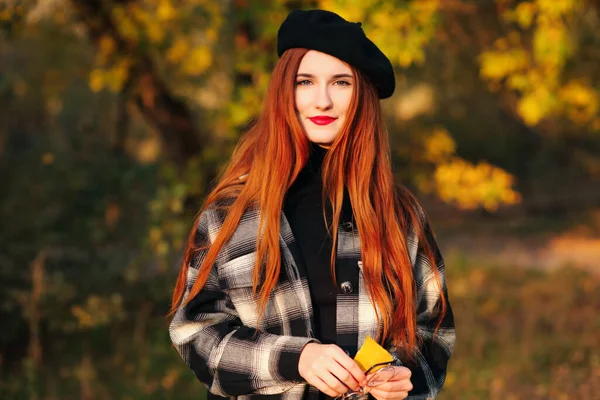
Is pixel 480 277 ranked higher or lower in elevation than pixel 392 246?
lower

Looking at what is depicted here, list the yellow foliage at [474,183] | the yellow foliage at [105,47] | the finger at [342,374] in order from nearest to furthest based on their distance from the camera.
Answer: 1. the finger at [342,374]
2. the yellow foliage at [474,183]
3. the yellow foliage at [105,47]

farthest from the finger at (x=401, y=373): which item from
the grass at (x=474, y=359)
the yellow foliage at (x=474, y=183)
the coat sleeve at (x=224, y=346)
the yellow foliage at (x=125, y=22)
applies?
the yellow foliage at (x=125, y=22)

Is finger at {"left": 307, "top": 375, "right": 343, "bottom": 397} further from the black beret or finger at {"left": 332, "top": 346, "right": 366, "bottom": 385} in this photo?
the black beret

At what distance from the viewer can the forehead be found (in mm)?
2158

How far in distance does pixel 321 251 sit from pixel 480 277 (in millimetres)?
9185

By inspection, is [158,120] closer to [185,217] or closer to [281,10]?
[185,217]

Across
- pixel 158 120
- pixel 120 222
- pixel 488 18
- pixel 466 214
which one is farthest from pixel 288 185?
pixel 466 214

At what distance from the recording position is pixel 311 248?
85.3 inches

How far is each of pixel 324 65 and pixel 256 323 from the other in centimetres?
69

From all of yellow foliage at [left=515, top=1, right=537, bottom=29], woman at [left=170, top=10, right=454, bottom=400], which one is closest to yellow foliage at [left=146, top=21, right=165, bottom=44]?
yellow foliage at [left=515, top=1, right=537, bottom=29]

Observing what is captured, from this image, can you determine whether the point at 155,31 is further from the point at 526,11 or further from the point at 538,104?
the point at 538,104

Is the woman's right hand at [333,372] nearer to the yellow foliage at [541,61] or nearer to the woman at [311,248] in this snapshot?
the woman at [311,248]

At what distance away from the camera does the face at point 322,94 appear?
216cm

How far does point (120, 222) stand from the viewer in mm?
6844
